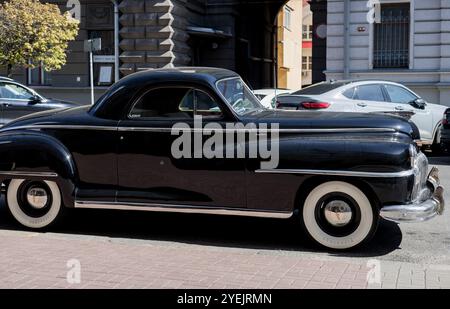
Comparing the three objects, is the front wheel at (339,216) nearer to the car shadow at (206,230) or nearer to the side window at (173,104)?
the car shadow at (206,230)

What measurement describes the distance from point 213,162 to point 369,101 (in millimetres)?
6636

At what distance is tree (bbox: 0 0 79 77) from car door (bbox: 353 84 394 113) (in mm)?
10401

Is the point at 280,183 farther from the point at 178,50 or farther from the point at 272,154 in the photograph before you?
the point at 178,50

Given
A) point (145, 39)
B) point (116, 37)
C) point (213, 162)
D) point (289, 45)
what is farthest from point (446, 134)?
point (289, 45)

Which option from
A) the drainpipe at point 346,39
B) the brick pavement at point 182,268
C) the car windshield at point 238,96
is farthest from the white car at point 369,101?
the drainpipe at point 346,39

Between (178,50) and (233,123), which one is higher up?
(178,50)

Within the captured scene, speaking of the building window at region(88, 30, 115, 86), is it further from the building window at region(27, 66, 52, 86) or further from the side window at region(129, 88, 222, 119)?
the side window at region(129, 88, 222, 119)

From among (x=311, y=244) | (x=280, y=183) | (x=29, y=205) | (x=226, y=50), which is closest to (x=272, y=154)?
(x=280, y=183)

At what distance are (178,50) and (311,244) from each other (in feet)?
53.1

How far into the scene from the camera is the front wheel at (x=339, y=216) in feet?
19.4

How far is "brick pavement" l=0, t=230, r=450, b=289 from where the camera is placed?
190 inches

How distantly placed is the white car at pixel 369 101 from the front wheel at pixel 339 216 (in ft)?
17.1

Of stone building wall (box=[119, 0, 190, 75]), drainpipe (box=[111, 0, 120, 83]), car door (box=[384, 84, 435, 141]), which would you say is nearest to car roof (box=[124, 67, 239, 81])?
car door (box=[384, 84, 435, 141])

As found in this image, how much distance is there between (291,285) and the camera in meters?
4.81
